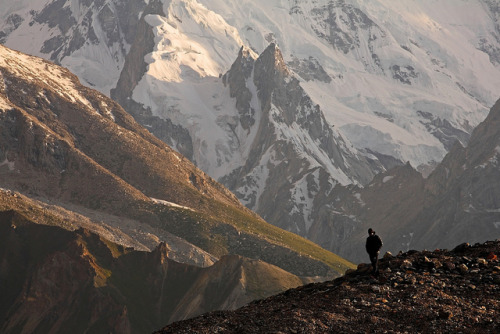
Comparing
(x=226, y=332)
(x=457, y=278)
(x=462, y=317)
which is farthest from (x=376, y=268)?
(x=226, y=332)

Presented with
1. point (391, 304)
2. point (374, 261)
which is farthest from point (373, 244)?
point (391, 304)

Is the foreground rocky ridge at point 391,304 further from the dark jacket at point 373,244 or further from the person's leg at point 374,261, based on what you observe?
the dark jacket at point 373,244

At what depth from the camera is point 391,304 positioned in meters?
67.1

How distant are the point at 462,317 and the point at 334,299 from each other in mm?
9201

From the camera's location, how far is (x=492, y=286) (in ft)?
231

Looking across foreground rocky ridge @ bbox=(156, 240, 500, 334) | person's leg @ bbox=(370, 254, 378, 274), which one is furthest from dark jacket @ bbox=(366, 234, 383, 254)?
foreground rocky ridge @ bbox=(156, 240, 500, 334)

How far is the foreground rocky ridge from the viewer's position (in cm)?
6281

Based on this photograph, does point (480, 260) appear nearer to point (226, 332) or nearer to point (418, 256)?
point (418, 256)

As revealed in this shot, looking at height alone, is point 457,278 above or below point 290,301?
above

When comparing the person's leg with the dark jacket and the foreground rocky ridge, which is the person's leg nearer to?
the dark jacket

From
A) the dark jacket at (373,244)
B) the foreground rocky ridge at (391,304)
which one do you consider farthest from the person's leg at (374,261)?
the foreground rocky ridge at (391,304)

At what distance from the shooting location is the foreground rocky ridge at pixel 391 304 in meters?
62.8

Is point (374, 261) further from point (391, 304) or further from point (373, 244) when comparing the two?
point (391, 304)

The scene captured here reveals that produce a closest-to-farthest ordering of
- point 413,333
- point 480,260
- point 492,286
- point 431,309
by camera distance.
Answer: point 413,333 → point 431,309 → point 492,286 → point 480,260
